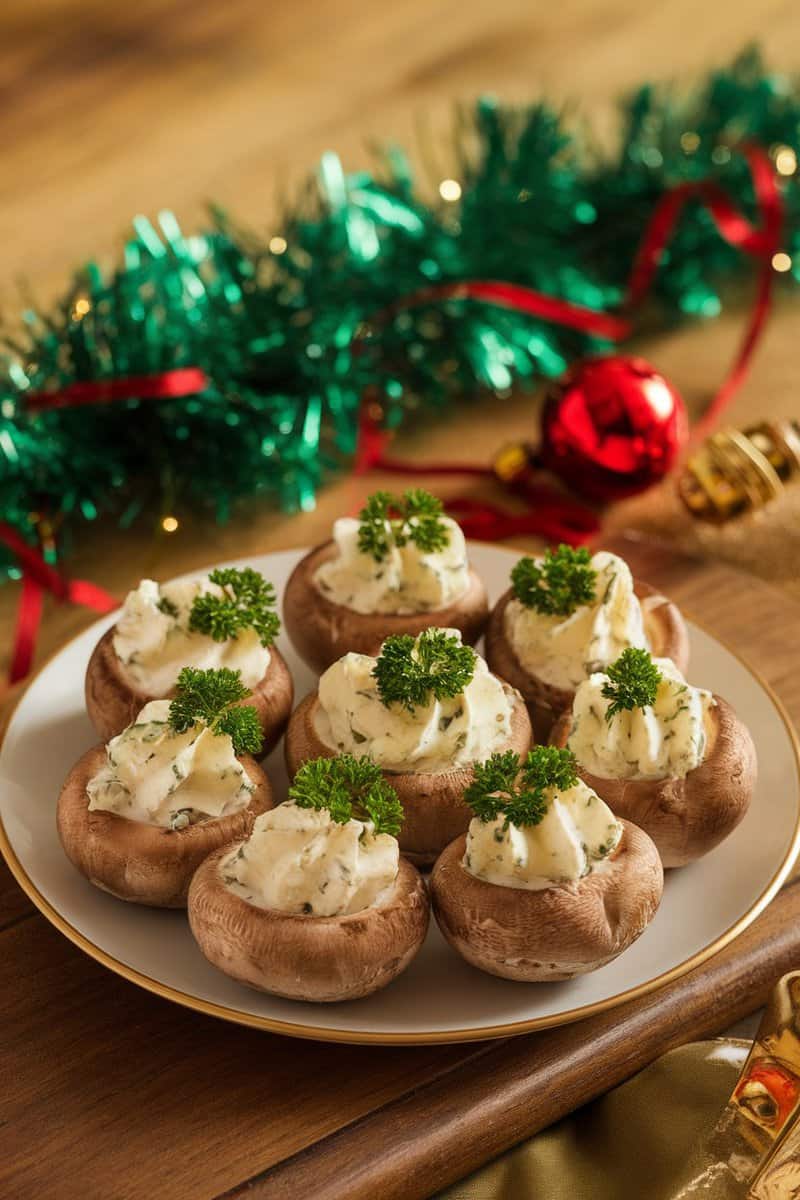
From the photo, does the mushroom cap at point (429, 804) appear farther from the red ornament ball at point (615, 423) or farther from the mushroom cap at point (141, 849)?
the red ornament ball at point (615, 423)

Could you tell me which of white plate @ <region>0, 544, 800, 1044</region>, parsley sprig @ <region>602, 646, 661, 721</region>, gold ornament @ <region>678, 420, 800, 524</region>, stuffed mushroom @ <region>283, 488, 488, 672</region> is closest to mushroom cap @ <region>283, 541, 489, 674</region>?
stuffed mushroom @ <region>283, 488, 488, 672</region>

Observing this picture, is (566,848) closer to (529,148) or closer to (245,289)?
(245,289)

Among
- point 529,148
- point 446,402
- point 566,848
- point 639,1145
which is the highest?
point 529,148

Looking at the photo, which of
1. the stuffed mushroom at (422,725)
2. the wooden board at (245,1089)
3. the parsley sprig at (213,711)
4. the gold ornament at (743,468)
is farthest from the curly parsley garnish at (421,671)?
the gold ornament at (743,468)

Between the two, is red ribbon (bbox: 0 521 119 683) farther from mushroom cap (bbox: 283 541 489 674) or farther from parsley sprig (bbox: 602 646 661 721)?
parsley sprig (bbox: 602 646 661 721)

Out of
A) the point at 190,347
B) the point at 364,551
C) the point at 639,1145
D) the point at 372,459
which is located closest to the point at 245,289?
the point at 190,347
